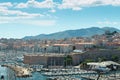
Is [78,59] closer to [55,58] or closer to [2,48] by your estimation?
[55,58]

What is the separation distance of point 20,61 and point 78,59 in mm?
13078

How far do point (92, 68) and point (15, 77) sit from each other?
14830 mm

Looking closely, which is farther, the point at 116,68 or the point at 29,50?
the point at 29,50

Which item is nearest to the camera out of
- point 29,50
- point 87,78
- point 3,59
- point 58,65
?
point 87,78

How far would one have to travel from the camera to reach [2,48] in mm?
119562

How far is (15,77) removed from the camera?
45.8 m

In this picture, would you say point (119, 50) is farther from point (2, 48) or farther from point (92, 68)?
point (2, 48)

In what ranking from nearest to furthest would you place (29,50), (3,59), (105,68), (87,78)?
(87,78), (105,68), (3,59), (29,50)

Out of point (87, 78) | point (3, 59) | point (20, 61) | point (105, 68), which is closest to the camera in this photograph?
point (87, 78)

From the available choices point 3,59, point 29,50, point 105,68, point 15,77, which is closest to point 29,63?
point 3,59

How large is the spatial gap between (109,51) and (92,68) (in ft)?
43.9

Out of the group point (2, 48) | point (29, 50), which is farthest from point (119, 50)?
point (2, 48)

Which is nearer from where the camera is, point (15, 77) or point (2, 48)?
point (15, 77)

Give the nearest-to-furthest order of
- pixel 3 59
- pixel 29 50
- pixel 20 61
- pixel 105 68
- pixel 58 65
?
pixel 105 68 → pixel 58 65 → pixel 20 61 → pixel 3 59 → pixel 29 50
